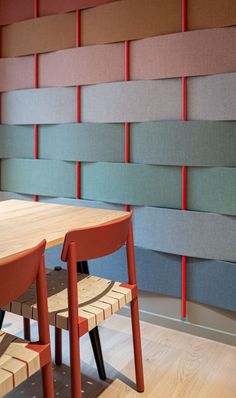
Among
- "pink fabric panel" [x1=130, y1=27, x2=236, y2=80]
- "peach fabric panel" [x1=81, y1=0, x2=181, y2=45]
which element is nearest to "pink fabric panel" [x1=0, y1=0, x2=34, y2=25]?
"peach fabric panel" [x1=81, y1=0, x2=181, y2=45]

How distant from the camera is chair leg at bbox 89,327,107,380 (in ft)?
5.94

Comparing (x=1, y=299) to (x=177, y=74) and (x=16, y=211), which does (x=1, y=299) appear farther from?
(x=177, y=74)

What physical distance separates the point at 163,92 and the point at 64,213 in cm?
87

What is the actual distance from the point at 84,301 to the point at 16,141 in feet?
5.01

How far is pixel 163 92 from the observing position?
222cm

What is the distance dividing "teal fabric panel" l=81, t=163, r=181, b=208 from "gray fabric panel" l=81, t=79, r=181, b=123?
278mm

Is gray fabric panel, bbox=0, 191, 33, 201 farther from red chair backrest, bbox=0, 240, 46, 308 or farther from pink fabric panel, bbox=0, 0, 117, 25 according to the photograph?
red chair backrest, bbox=0, 240, 46, 308

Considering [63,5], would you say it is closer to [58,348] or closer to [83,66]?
[83,66]

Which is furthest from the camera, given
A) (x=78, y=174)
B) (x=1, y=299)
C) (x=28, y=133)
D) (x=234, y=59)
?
(x=28, y=133)

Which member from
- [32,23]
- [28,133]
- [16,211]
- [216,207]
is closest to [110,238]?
[16,211]

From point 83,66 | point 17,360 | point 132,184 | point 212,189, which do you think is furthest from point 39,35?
point 17,360

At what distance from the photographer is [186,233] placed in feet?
7.27

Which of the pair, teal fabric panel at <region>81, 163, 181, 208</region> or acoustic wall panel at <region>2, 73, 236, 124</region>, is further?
teal fabric panel at <region>81, 163, 181, 208</region>

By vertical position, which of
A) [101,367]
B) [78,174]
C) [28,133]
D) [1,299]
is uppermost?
[28,133]
